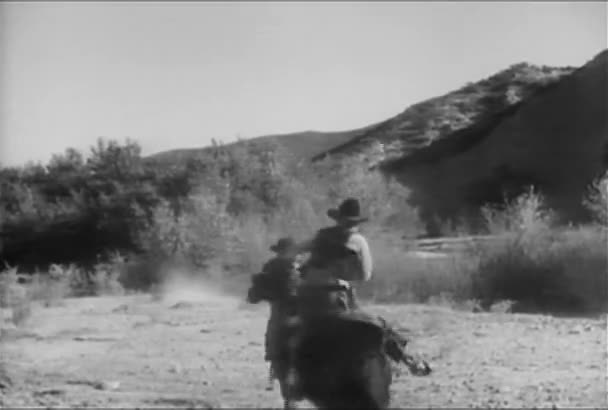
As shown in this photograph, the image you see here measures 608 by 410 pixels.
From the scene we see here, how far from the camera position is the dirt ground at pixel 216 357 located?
21.1 ft

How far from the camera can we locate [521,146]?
28.4 feet

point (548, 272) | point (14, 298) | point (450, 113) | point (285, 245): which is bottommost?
point (548, 272)

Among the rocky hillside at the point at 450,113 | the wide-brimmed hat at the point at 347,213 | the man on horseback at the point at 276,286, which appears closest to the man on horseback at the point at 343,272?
the wide-brimmed hat at the point at 347,213

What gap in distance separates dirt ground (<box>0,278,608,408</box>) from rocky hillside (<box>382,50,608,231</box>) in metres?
0.94

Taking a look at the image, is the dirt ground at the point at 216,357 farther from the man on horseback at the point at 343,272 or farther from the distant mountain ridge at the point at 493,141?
the man on horseback at the point at 343,272

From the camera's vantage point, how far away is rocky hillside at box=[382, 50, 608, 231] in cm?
749

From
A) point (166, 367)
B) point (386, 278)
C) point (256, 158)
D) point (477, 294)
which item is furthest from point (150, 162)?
point (477, 294)

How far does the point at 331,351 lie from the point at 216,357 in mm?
3131

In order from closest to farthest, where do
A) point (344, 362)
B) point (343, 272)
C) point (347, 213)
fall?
point (344, 362) < point (343, 272) < point (347, 213)

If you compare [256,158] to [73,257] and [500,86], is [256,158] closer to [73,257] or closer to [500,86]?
[73,257]

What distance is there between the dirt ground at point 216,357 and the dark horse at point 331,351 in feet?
6.25

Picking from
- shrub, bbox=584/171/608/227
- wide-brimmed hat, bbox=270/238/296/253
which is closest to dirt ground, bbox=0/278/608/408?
shrub, bbox=584/171/608/227

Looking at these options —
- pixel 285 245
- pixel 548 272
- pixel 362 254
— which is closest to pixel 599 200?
pixel 548 272

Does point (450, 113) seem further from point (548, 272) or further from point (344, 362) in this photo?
point (344, 362)
